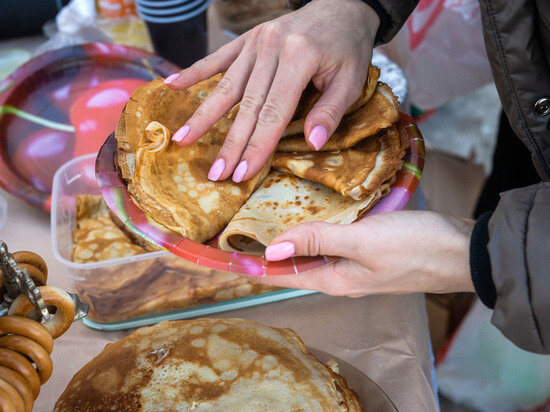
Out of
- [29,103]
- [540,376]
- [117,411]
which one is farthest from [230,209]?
[540,376]

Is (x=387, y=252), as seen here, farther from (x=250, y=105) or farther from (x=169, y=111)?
(x=169, y=111)

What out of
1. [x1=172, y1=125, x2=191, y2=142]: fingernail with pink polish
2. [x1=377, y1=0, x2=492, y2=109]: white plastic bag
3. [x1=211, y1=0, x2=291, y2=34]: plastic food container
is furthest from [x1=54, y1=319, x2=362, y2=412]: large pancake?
[x1=377, y1=0, x2=492, y2=109]: white plastic bag

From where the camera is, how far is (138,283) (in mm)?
1078

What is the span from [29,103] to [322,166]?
1.03 meters

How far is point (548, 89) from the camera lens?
0.97m

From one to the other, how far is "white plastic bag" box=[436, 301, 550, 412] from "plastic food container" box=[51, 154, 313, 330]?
0.71m

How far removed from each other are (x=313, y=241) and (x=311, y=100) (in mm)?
367

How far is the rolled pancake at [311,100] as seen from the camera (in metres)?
0.97

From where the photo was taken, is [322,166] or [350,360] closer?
[322,166]

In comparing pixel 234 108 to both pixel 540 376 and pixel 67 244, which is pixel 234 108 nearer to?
pixel 67 244

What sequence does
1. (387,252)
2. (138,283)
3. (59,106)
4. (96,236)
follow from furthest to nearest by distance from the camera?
(59,106)
(96,236)
(138,283)
(387,252)

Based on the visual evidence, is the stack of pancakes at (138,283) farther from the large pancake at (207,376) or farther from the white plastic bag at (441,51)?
the white plastic bag at (441,51)

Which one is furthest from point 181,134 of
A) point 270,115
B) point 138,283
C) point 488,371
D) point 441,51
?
point 441,51

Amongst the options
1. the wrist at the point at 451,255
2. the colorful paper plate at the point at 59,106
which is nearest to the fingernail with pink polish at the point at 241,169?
the wrist at the point at 451,255
